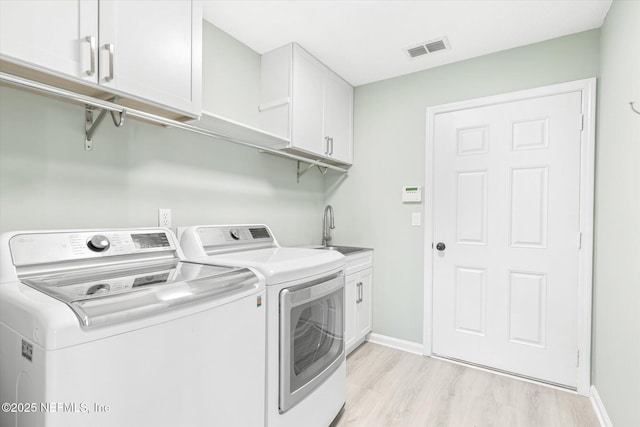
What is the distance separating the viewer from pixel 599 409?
192 cm

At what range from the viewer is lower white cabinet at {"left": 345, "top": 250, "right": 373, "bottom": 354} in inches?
103

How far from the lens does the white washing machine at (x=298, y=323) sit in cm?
143

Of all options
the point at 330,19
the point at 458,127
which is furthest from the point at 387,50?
the point at 458,127

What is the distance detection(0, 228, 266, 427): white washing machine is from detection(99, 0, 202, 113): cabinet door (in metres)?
0.66

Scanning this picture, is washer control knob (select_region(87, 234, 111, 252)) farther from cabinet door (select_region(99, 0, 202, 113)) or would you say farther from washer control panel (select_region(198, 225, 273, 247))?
cabinet door (select_region(99, 0, 202, 113))

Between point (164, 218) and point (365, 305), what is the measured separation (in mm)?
1840

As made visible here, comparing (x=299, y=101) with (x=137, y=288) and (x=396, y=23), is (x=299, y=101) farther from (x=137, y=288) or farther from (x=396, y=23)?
(x=137, y=288)

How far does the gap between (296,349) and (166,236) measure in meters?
0.87

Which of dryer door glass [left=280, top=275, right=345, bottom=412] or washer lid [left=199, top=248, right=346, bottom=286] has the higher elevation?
washer lid [left=199, top=248, right=346, bottom=286]

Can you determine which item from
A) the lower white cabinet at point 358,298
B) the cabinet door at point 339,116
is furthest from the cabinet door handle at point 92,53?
the lower white cabinet at point 358,298

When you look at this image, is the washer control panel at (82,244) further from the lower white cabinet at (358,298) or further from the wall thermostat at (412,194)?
the wall thermostat at (412,194)

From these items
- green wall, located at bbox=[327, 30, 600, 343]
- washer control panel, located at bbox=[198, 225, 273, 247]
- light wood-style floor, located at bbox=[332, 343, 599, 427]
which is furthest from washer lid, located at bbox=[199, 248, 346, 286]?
green wall, located at bbox=[327, 30, 600, 343]

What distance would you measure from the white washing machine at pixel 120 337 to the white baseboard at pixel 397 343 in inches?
70.4

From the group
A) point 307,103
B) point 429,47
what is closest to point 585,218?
point 429,47
